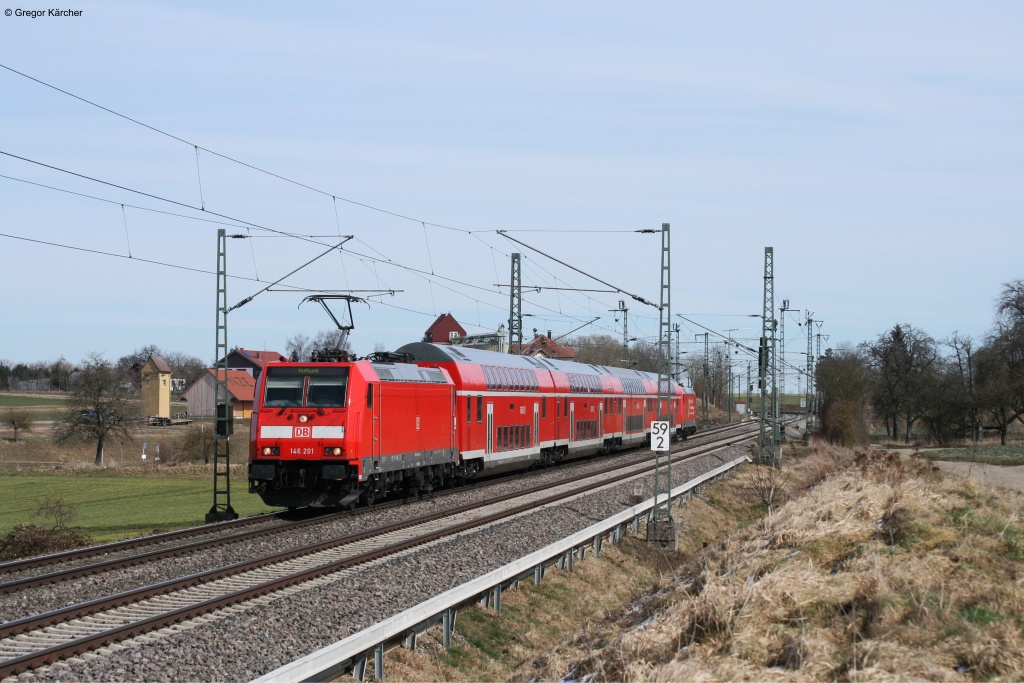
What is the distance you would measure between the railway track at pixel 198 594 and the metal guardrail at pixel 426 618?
2337mm

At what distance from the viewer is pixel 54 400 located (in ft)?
387

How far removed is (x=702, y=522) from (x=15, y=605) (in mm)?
19294

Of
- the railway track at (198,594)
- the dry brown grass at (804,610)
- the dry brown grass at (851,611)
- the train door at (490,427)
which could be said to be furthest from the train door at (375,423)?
the dry brown grass at (851,611)

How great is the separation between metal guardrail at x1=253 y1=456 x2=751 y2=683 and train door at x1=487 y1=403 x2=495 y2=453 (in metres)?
9.98

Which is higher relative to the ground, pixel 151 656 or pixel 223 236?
pixel 223 236

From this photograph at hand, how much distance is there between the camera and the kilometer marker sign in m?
22.8

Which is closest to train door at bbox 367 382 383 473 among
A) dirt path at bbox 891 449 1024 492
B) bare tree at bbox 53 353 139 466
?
dirt path at bbox 891 449 1024 492

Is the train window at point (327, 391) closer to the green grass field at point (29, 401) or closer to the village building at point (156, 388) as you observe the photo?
the village building at point (156, 388)

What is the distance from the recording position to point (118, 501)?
117ft

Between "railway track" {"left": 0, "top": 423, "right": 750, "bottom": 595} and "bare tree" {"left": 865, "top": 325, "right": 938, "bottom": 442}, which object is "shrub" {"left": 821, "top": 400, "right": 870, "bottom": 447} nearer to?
"bare tree" {"left": 865, "top": 325, "right": 938, "bottom": 442}

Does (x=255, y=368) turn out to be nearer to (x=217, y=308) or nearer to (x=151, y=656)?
(x=217, y=308)

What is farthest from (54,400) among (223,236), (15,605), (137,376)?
(15,605)

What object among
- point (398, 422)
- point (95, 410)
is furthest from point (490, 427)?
point (95, 410)

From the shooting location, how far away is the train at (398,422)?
21969 mm
